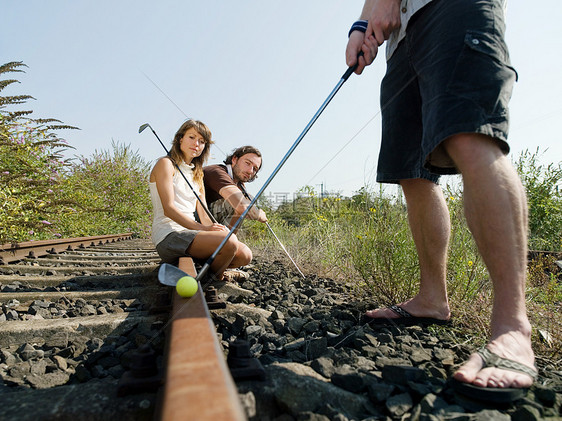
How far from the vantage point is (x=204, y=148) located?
3816 mm

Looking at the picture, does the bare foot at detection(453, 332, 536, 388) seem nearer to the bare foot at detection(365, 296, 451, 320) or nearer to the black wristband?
the bare foot at detection(365, 296, 451, 320)

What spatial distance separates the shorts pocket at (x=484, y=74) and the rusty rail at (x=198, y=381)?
1247 mm

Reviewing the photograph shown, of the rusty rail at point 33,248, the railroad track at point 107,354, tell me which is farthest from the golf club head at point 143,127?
the rusty rail at point 33,248

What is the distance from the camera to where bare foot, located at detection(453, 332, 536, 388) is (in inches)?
45.3

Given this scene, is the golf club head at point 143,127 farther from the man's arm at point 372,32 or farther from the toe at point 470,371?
the toe at point 470,371

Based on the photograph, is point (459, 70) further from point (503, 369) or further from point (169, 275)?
point (169, 275)

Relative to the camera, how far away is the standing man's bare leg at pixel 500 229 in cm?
132

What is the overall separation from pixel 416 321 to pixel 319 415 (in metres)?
1.11

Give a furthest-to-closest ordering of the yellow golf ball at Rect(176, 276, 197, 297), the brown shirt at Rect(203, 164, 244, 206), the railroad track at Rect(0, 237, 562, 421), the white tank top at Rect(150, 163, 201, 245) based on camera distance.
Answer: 1. the brown shirt at Rect(203, 164, 244, 206)
2. the white tank top at Rect(150, 163, 201, 245)
3. the yellow golf ball at Rect(176, 276, 197, 297)
4. the railroad track at Rect(0, 237, 562, 421)

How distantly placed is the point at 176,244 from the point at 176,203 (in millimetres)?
543

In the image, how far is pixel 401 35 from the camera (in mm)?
1874

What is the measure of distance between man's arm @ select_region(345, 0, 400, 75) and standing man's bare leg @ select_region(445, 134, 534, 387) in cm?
81

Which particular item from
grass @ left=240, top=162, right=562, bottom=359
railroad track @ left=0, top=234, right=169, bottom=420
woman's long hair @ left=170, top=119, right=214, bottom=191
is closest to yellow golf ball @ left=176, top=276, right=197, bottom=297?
railroad track @ left=0, top=234, right=169, bottom=420

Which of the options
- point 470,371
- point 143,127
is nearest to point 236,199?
point 143,127
